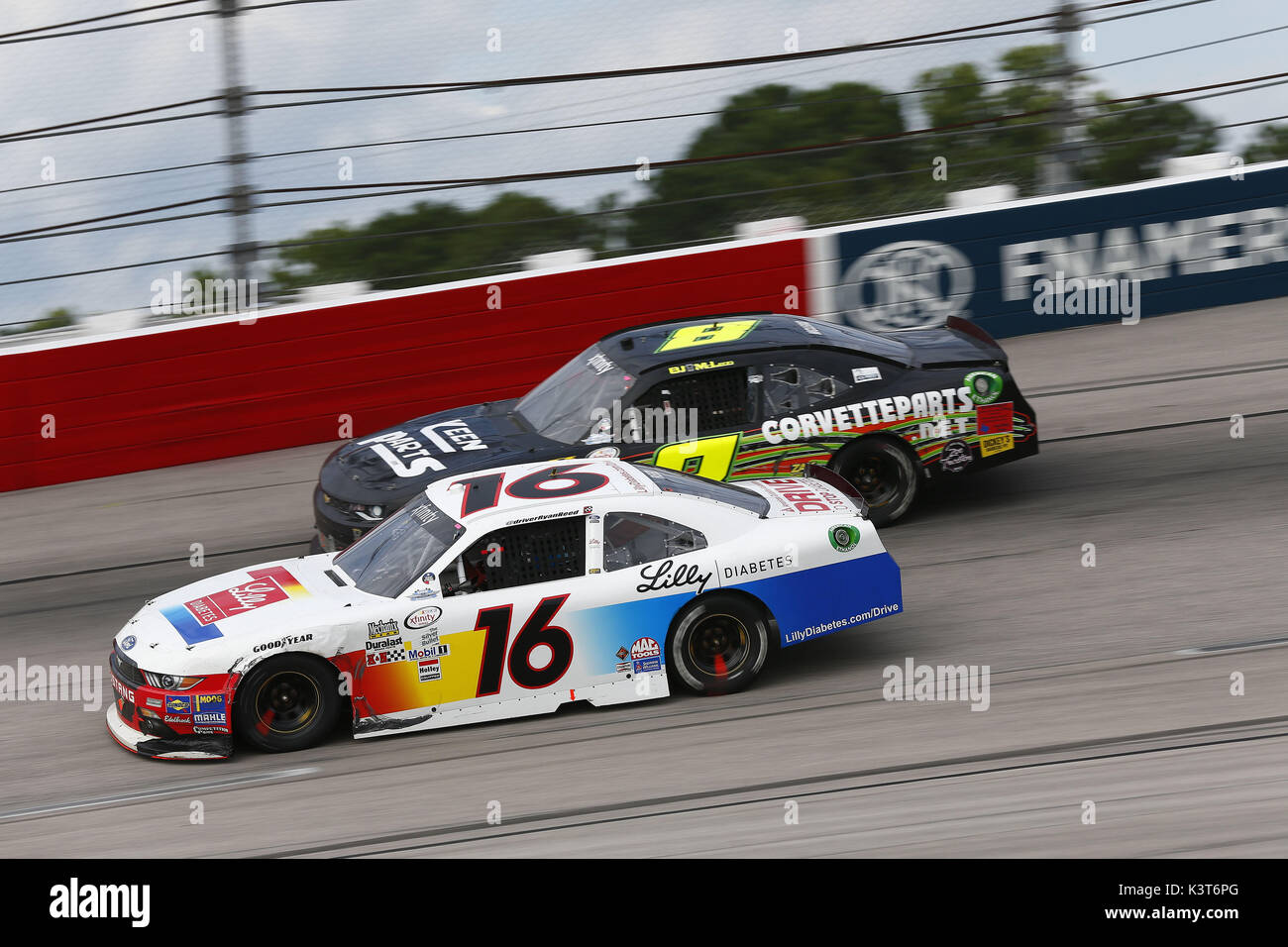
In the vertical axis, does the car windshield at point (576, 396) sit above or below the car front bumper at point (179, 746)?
above

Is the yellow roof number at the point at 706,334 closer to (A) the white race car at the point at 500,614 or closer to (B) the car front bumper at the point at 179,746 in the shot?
(A) the white race car at the point at 500,614

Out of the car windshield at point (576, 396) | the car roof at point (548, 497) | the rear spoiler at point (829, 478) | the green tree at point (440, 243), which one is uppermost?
the green tree at point (440, 243)

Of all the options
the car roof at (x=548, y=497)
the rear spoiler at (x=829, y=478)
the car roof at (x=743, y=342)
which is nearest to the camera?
the car roof at (x=548, y=497)

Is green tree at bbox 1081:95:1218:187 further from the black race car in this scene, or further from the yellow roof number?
the yellow roof number

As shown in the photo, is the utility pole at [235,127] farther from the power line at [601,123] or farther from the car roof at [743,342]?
the car roof at [743,342]

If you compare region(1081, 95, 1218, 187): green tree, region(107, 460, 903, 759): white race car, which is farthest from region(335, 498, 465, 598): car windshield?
region(1081, 95, 1218, 187): green tree

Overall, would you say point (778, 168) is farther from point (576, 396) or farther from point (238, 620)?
point (238, 620)

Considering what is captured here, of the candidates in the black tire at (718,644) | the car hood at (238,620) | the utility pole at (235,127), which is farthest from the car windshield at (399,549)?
the utility pole at (235,127)

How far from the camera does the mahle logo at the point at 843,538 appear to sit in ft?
24.8

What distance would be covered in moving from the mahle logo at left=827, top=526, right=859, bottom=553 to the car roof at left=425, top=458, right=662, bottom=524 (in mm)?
925

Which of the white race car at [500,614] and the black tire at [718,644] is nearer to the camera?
the white race car at [500,614]

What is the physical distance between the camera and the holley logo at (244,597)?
7.20 meters

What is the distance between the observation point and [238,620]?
7.07 metres

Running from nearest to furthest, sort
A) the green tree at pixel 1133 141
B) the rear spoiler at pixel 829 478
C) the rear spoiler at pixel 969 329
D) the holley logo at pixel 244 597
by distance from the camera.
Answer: the holley logo at pixel 244 597 → the rear spoiler at pixel 829 478 → the rear spoiler at pixel 969 329 → the green tree at pixel 1133 141
